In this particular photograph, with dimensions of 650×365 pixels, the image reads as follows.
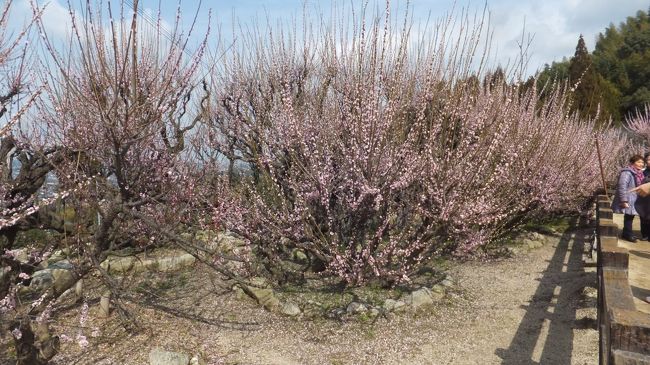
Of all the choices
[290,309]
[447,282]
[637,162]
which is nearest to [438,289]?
[447,282]

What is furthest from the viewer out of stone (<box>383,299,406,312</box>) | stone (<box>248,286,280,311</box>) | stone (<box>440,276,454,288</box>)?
stone (<box>440,276,454,288</box>)

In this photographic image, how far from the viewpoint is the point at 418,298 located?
6281 millimetres

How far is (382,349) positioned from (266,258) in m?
2.45

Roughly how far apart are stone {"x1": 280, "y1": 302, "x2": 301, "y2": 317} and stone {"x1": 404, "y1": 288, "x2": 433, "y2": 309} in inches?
59.9

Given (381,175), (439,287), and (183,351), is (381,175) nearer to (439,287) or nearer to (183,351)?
(439,287)

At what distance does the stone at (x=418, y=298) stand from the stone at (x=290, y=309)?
1.52 metres

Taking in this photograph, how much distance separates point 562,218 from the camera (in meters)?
13.6

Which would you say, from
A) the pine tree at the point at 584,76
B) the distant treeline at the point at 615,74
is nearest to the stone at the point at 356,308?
the distant treeline at the point at 615,74

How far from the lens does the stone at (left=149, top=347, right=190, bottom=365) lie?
455 cm

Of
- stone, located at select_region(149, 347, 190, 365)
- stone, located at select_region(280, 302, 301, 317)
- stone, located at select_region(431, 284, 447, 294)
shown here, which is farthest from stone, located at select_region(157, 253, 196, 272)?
stone, located at select_region(431, 284, 447, 294)

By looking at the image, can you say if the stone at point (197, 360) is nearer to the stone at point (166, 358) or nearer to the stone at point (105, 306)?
the stone at point (166, 358)

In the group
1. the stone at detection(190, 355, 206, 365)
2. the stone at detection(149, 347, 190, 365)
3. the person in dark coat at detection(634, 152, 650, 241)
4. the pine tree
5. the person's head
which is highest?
the pine tree

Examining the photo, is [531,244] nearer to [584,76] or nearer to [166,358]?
[166,358]

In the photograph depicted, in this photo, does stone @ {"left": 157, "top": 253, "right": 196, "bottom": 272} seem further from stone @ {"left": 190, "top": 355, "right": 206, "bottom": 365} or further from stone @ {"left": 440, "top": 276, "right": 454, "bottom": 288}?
stone @ {"left": 440, "top": 276, "right": 454, "bottom": 288}
